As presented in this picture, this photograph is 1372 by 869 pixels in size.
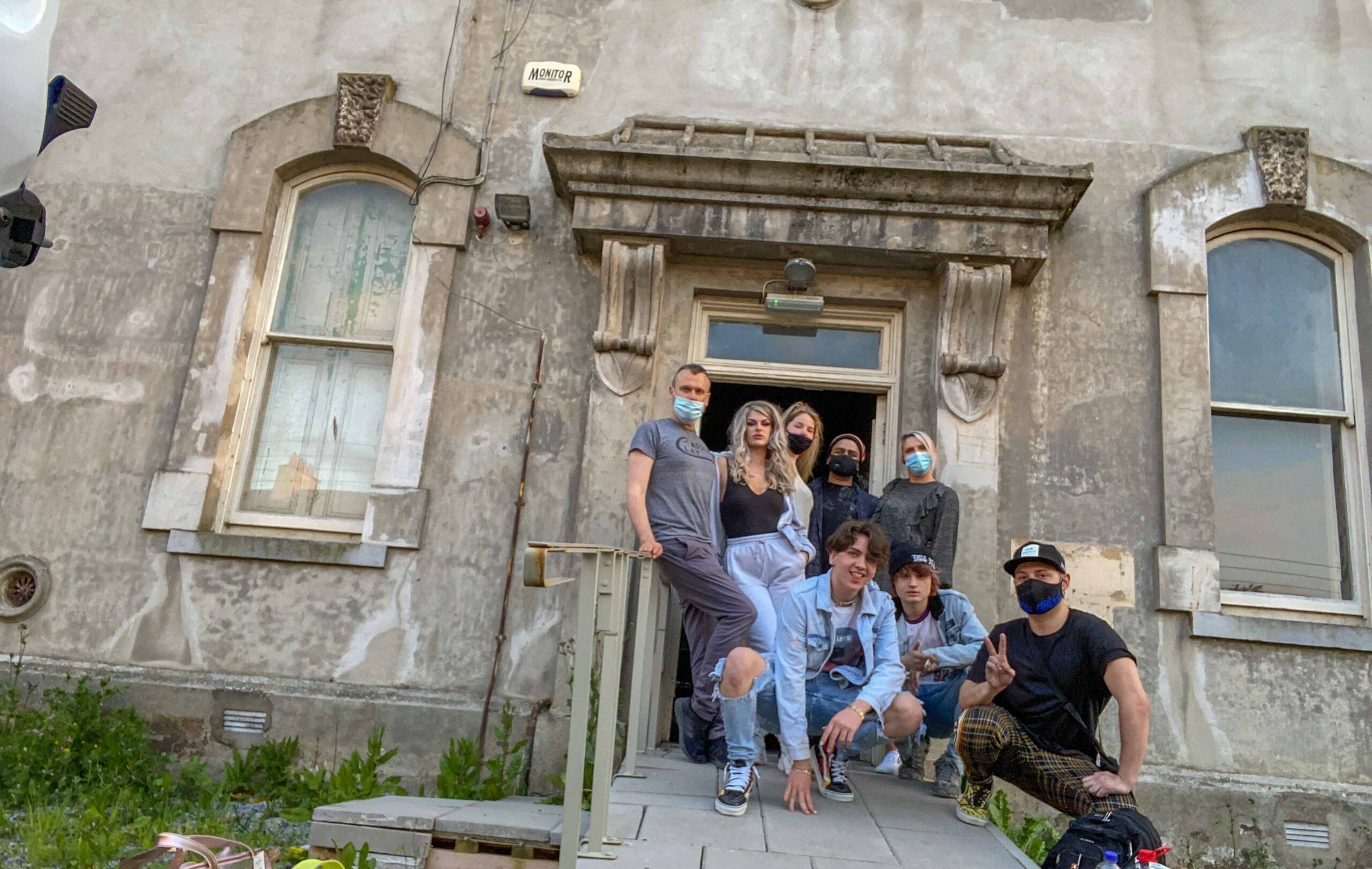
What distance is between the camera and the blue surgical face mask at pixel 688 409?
15.0 ft

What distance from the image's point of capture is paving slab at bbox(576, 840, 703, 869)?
2943 millimetres

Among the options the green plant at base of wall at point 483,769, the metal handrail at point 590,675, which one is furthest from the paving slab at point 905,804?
the green plant at base of wall at point 483,769

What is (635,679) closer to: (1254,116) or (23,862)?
(23,862)

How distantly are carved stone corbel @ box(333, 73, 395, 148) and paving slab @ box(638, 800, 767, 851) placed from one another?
454cm

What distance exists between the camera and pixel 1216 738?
509 centimetres

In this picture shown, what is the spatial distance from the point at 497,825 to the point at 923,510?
262 cm

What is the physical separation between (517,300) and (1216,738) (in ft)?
15.1

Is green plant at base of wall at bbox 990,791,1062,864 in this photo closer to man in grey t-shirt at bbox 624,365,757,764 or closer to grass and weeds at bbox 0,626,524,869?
man in grey t-shirt at bbox 624,365,757,764

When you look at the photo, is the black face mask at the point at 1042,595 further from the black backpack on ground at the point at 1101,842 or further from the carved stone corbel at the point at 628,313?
the carved stone corbel at the point at 628,313

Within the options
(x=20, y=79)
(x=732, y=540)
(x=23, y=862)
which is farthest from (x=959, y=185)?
(x=23, y=862)

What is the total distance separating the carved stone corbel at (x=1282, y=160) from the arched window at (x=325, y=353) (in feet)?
17.3

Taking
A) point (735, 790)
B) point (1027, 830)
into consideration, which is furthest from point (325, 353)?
point (1027, 830)

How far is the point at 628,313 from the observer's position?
222 inches

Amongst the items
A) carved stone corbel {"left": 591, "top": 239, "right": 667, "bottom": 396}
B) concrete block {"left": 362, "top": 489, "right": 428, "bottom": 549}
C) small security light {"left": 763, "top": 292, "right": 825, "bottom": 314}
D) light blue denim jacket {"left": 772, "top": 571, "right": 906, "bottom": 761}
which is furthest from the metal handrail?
small security light {"left": 763, "top": 292, "right": 825, "bottom": 314}
